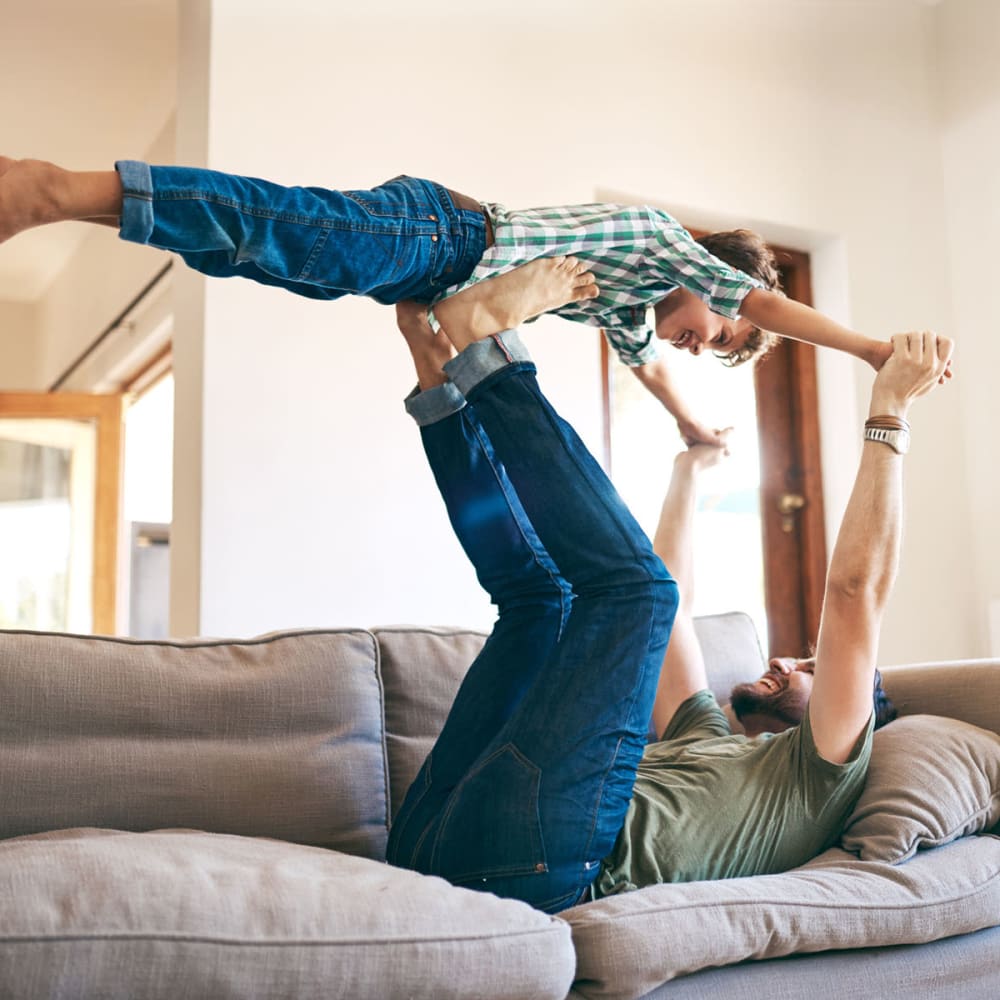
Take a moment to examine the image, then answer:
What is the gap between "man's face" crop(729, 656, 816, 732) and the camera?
80.0 inches

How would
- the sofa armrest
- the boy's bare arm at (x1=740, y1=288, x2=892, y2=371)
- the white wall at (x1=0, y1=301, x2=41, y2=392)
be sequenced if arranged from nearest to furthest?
the boy's bare arm at (x1=740, y1=288, x2=892, y2=371)
the sofa armrest
the white wall at (x1=0, y1=301, x2=41, y2=392)

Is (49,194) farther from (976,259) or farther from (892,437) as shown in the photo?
(976,259)

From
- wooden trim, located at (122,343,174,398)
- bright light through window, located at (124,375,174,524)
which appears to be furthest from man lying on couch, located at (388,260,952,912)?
bright light through window, located at (124,375,174,524)

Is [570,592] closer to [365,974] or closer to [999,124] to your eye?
[365,974]

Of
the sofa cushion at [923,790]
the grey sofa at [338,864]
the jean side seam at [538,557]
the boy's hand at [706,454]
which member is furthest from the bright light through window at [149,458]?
the sofa cushion at [923,790]

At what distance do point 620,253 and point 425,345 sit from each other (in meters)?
0.34

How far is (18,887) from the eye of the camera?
3.47 feet

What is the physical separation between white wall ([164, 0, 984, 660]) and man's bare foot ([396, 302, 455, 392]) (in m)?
1.31

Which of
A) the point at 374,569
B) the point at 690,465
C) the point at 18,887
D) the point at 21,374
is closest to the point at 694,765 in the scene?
the point at 690,465

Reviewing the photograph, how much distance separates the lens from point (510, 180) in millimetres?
3404

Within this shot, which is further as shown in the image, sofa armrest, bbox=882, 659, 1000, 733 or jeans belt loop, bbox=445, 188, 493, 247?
sofa armrest, bbox=882, 659, 1000, 733

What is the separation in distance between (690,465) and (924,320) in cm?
230

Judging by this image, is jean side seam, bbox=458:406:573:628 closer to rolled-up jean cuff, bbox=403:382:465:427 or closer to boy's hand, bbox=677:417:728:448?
rolled-up jean cuff, bbox=403:382:465:427

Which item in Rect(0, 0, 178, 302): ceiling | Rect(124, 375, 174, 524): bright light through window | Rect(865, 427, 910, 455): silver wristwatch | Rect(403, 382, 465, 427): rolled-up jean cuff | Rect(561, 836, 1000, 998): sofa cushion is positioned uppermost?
Rect(0, 0, 178, 302): ceiling
